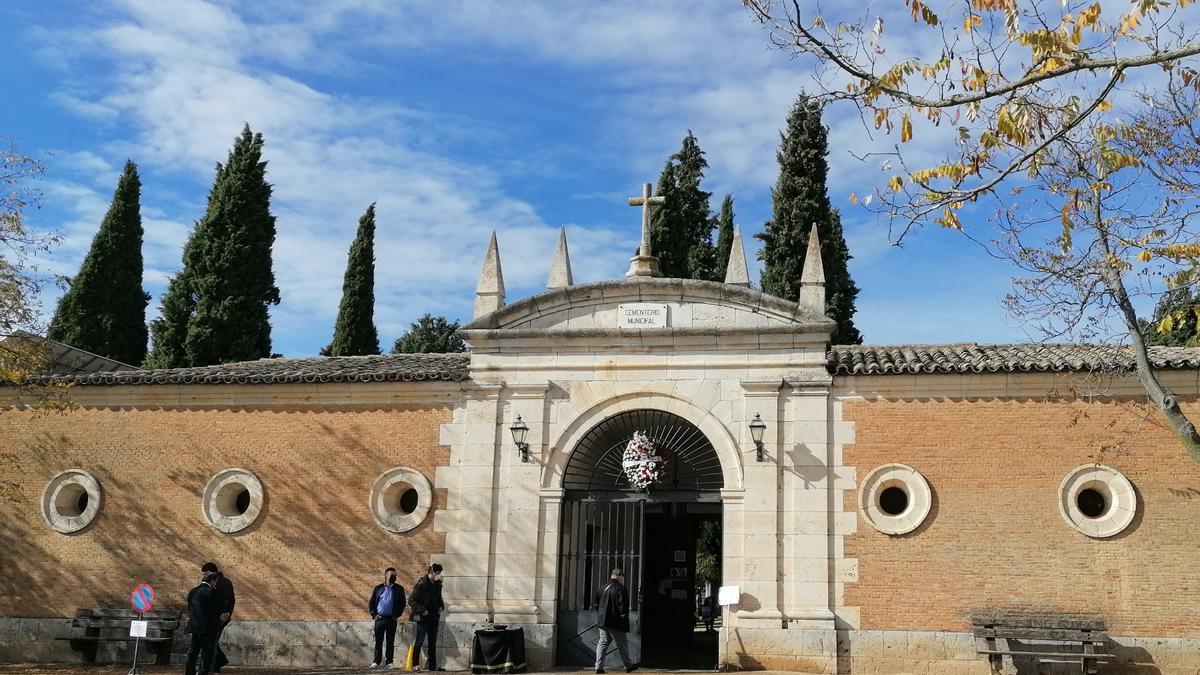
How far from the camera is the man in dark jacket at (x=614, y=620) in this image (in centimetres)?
1409

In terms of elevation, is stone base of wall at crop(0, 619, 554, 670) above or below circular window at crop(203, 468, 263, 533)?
below

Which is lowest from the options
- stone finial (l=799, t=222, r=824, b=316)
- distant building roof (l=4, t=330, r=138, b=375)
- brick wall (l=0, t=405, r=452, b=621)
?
→ brick wall (l=0, t=405, r=452, b=621)

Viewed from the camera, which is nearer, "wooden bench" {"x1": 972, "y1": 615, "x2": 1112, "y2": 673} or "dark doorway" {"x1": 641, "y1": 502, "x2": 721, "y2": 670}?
"wooden bench" {"x1": 972, "y1": 615, "x2": 1112, "y2": 673}

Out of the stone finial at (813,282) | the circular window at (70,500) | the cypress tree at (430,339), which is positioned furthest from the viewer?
the cypress tree at (430,339)

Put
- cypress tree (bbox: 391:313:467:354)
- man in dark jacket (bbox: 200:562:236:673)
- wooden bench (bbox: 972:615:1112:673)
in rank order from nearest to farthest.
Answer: wooden bench (bbox: 972:615:1112:673), man in dark jacket (bbox: 200:562:236:673), cypress tree (bbox: 391:313:467:354)

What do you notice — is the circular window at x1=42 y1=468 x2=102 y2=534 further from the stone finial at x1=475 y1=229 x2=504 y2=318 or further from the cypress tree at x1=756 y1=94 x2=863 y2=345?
the cypress tree at x1=756 y1=94 x2=863 y2=345

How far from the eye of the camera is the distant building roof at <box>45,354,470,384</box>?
15.8m

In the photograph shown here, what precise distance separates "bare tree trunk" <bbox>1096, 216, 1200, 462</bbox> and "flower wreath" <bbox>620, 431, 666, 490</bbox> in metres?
6.27

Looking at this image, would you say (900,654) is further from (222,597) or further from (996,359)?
(222,597)

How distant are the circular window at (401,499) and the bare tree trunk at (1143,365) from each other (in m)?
9.48

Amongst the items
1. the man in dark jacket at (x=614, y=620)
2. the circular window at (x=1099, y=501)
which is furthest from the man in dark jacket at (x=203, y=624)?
the circular window at (x=1099, y=501)

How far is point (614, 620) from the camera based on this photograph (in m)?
14.1

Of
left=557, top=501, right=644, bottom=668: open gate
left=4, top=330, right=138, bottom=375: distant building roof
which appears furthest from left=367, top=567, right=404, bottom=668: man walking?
left=4, top=330, right=138, bottom=375: distant building roof

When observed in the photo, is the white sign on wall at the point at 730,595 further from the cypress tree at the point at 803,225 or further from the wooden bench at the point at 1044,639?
the cypress tree at the point at 803,225
